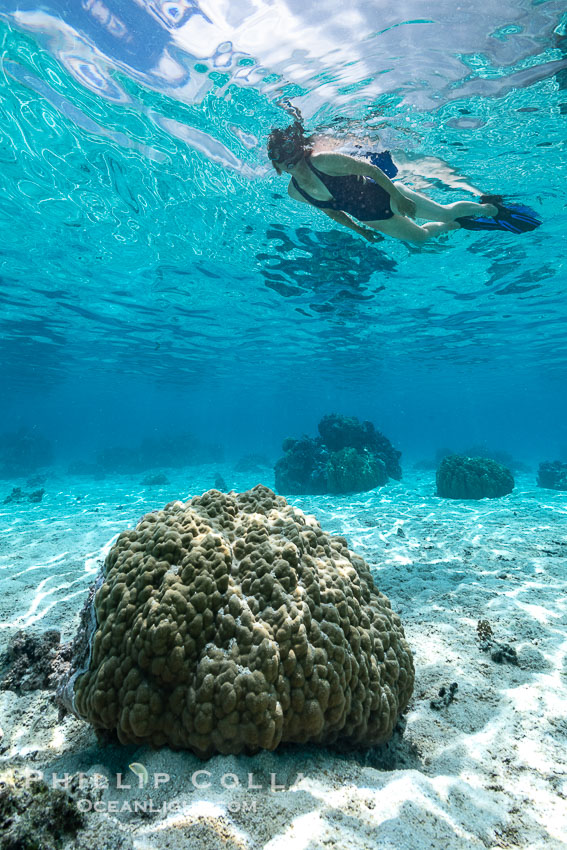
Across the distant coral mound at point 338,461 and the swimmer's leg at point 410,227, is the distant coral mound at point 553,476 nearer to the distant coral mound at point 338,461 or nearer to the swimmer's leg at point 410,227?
the distant coral mound at point 338,461

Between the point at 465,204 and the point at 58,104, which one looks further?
the point at 58,104

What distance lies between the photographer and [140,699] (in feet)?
8.45

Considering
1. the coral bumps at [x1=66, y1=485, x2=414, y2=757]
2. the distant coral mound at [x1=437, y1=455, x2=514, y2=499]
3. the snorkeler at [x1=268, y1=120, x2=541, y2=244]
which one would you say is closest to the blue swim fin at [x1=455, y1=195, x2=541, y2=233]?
the snorkeler at [x1=268, y1=120, x2=541, y2=244]

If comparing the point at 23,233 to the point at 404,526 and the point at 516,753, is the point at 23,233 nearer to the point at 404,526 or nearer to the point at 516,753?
the point at 404,526

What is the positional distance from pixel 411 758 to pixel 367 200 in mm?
8306

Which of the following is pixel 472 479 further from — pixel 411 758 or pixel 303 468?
pixel 411 758

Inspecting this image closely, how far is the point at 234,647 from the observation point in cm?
276

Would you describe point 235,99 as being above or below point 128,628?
above

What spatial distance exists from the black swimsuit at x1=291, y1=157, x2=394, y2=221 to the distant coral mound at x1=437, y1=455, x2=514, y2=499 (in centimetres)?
1158

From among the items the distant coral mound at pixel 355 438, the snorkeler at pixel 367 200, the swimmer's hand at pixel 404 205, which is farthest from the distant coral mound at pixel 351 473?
the swimmer's hand at pixel 404 205

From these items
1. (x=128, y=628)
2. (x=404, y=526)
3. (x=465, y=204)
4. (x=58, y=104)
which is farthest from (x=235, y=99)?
(x=404, y=526)

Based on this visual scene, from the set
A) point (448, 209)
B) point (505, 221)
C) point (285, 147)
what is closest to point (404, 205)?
point (448, 209)

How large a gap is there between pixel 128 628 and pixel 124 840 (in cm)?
121

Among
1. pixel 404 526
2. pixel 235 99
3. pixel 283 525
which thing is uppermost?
pixel 235 99
